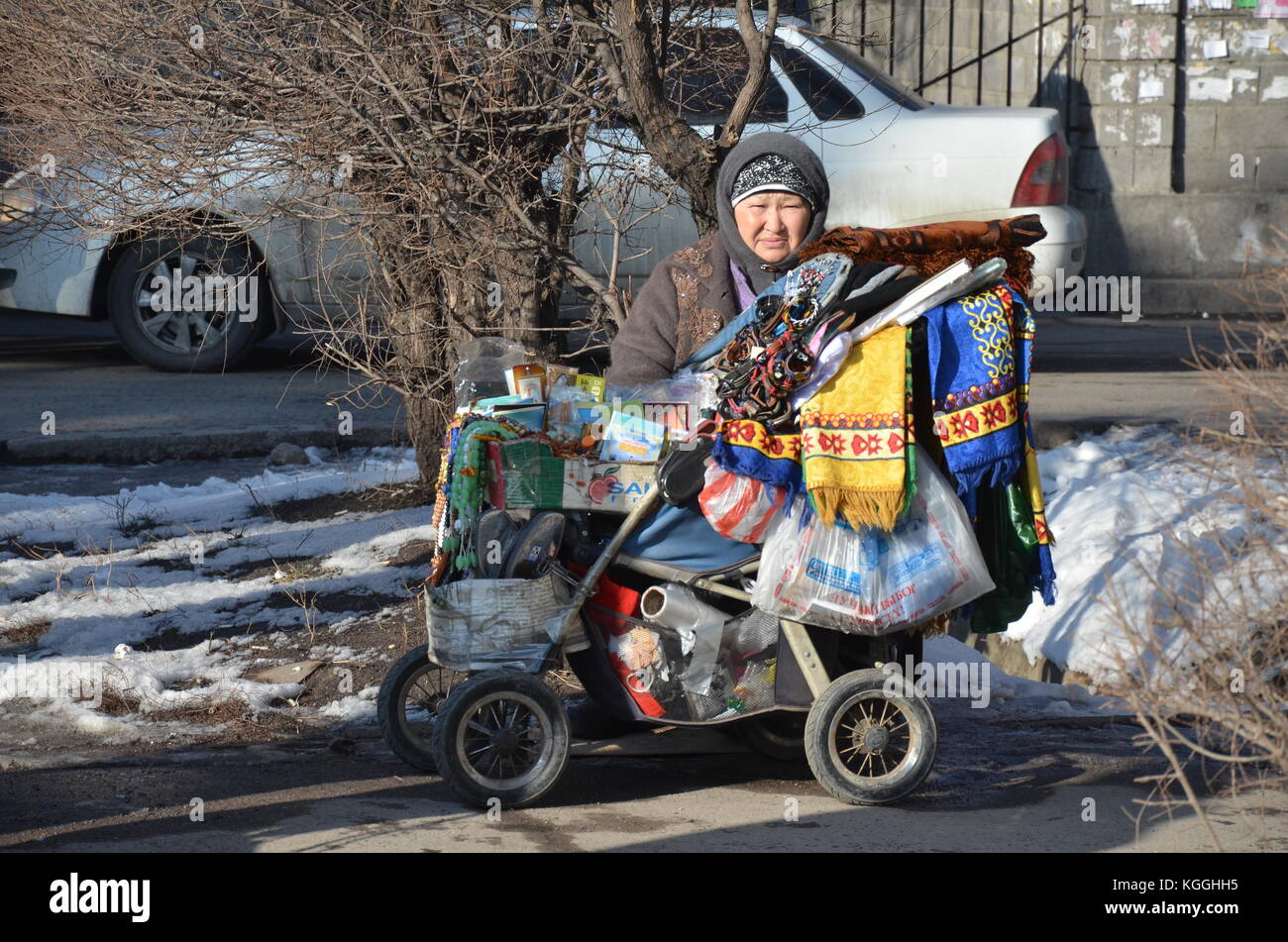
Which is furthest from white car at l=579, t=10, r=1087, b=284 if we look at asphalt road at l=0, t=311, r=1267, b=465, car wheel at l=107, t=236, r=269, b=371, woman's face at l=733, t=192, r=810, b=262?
woman's face at l=733, t=192, r=810, b=262

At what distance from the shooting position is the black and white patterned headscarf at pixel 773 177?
407 cm

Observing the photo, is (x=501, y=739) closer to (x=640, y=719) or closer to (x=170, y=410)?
(x=640, y=719)

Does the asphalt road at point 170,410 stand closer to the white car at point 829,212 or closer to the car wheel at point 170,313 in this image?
the car wheel at point 170,313

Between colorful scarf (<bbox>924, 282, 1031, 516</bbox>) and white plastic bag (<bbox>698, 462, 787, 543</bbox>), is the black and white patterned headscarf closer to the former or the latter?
colorful scarf (<bbox>924, 282, 1031, 516</bbox>)

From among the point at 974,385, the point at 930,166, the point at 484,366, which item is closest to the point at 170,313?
the point at 930,166

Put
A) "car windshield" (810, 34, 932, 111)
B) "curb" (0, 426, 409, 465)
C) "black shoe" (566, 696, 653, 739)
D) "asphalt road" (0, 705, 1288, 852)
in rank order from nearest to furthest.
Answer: "asphalt road" (0, 705, 1288, 852) < "black shoe" (566, 696, 653, 739) < "curb" (0, 426, 409, 465) < "car windshield" (810, 34, 932, 111)

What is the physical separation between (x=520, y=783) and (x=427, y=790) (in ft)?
1.14

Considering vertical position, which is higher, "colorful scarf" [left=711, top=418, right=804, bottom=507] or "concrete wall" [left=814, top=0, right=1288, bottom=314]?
"concrete wall" [left=814, top=0, right=1288, bottom=314]

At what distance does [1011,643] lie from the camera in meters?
5.46

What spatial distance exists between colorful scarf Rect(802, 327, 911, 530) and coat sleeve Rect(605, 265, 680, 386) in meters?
0.65

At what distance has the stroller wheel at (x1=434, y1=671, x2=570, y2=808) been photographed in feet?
12.1

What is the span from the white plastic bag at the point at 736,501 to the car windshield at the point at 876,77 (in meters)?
4.67

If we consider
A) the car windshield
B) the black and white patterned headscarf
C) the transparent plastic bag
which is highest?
the car windshield

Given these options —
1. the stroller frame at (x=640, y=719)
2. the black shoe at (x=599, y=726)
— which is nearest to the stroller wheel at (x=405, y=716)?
the stroller frame at (x=640, y=719)
